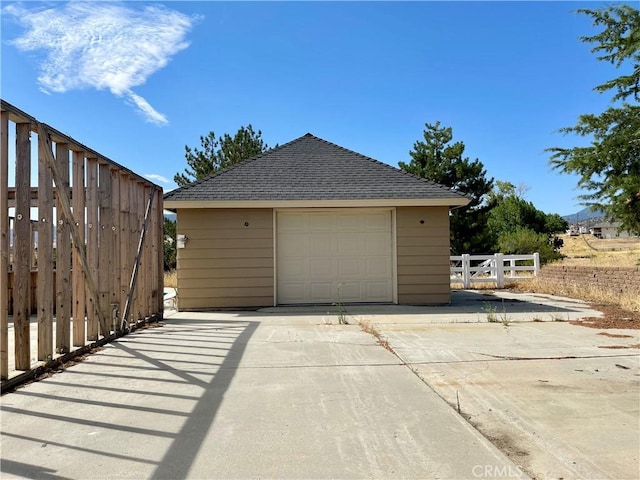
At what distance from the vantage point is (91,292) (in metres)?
6.20

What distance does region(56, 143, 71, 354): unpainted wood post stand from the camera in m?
5.41

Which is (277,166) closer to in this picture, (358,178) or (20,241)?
(358,178)

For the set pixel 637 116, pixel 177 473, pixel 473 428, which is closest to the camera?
pixel 177 473

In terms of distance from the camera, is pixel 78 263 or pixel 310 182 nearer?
pixel 78 263

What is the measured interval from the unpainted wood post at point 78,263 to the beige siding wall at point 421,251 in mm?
6908

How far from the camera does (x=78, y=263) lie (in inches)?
237

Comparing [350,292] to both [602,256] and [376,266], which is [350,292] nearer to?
[376,266]

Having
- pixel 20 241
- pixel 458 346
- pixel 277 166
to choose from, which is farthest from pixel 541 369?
pixel 277 166

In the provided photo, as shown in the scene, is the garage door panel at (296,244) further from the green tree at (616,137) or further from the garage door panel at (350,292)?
the green tree at (616,137)

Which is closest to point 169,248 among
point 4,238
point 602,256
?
point 4,238

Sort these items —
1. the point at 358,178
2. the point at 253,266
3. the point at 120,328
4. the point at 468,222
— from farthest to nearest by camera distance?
the point at 468,222, the point at 358,178, the point at 253,266, the point at 120,328

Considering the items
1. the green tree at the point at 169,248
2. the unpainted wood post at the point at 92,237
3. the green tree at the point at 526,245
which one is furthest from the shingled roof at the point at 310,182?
the green tree at the point at 526,245

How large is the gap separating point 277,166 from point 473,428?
941cm

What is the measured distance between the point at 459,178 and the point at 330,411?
23.1 metres
